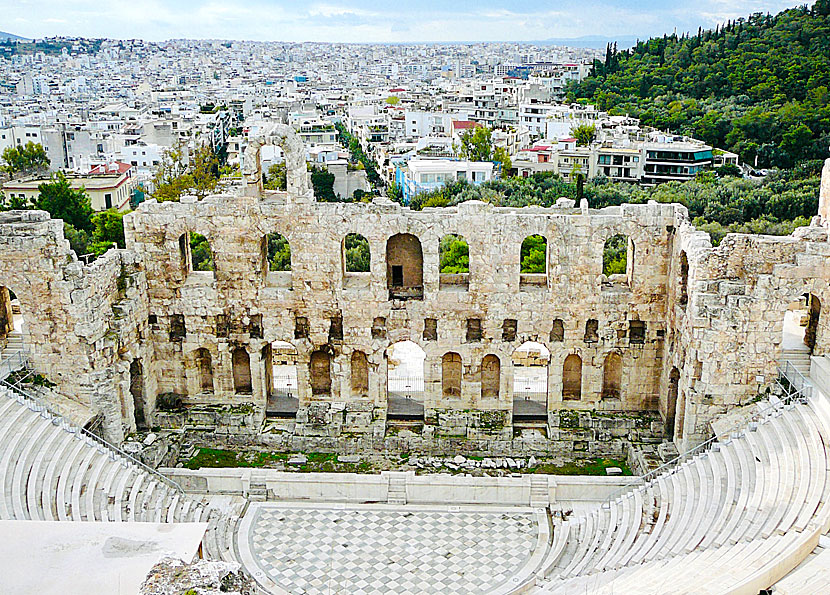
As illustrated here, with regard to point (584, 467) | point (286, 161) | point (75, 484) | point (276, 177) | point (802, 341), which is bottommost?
point (584, 467)

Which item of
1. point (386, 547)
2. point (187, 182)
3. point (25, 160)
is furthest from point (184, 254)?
point (25, 160)

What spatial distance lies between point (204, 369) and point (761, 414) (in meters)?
18.8

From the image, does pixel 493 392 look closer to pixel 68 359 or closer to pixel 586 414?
pixel 586 414

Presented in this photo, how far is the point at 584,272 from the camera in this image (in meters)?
28.2

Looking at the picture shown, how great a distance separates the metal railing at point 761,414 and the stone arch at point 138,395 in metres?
15.8

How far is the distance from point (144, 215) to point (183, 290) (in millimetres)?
2825

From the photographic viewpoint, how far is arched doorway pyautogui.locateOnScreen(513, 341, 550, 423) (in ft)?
99.8

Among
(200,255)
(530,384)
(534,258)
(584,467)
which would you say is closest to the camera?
(584,467)

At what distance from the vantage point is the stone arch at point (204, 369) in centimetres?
3062

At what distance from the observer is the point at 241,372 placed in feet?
104

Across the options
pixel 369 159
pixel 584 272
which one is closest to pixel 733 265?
pixel 584 272

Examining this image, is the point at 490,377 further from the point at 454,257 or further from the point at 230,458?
the point at 454,257

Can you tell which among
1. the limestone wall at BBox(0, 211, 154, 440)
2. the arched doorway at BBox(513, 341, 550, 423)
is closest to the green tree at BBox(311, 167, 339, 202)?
the arched doorway at BBox(513, 341, 550, 423)

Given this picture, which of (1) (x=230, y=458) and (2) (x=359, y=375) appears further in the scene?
(2) (x=359, y=375)
